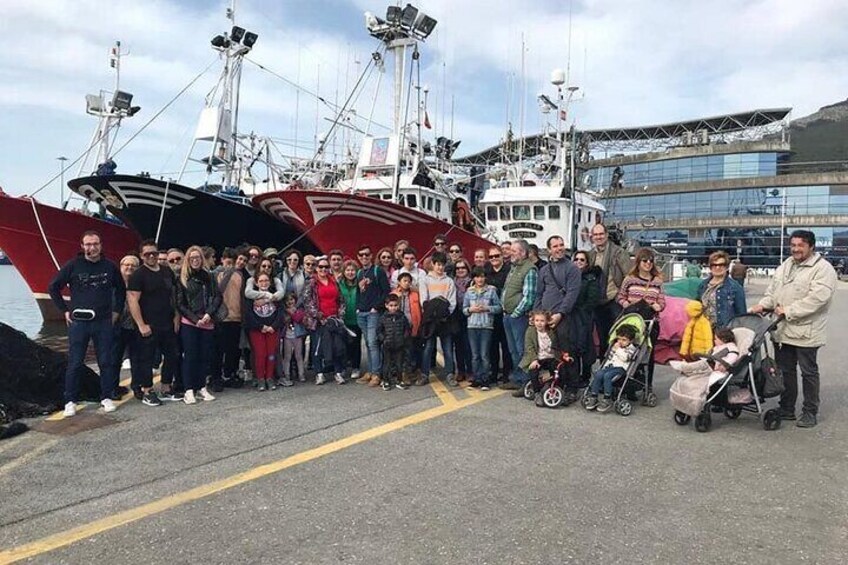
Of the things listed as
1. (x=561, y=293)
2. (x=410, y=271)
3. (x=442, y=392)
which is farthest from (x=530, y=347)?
(x=410, y=271)

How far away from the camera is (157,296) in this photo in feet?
20.2

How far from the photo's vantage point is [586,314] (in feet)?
21.9

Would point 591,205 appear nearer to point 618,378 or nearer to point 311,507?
point 618,378

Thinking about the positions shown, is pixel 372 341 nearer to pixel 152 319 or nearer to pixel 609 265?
pixel 152 319

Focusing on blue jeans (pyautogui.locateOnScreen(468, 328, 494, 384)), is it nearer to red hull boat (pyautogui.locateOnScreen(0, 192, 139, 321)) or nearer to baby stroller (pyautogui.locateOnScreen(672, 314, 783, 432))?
baby stroller (pyautogui.locateOnScreen(672, 314, 783, 432))

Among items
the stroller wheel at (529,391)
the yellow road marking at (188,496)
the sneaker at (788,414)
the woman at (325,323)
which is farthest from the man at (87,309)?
the sneaker at (788,414)

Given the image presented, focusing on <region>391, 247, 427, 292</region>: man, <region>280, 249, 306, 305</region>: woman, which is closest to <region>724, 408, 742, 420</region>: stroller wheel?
<region>391, 247, 427, 292</region>: man

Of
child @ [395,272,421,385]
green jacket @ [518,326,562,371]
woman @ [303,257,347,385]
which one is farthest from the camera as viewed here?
woman @ [303,257,347,385]

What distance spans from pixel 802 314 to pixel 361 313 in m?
4.50

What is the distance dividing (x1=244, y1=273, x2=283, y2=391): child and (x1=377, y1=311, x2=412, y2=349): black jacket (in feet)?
3.81

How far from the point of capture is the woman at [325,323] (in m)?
7.24

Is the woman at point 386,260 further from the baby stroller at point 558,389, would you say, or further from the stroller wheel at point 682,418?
the stroller wheel at point 682,418

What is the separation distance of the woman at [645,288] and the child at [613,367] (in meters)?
0.39

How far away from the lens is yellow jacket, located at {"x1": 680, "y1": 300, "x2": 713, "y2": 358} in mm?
5730
